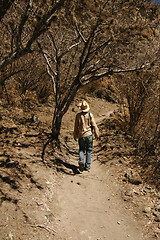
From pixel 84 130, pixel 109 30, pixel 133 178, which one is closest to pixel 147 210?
pixel 133 178

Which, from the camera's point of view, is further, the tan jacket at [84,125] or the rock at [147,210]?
the tan jacket at [84,125]

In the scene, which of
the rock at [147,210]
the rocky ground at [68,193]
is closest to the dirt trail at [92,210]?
the rocky ground at [68,193]

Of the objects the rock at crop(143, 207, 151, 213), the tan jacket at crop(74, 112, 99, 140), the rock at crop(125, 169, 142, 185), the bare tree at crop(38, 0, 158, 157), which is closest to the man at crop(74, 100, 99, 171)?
the tan jacket at crop(74, 112, 99, 140)

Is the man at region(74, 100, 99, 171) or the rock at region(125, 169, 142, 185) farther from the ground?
the man at region(74, 100, 99, 171)

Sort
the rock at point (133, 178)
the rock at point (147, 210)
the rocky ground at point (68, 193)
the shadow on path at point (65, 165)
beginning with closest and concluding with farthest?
1. the rocky ground at point (68, 193)
2. the rock at point (147, 210)
3. the rock at point (133, 178)
4. the shadow on path at point (65, 165)

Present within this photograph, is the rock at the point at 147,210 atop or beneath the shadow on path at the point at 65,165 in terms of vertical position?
beneath

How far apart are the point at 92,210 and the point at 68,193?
2.07ft

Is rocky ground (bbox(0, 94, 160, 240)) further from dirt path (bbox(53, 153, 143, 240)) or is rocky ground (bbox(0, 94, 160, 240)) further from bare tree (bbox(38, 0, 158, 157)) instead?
bare tree (bbox(38, 0, 158, 157))

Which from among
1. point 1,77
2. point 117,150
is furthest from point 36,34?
point 1,77

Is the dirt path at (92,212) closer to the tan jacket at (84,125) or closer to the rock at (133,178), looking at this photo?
the rock at (133,178)

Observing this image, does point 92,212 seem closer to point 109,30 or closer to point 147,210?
point 147,210

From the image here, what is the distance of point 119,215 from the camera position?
3.80m

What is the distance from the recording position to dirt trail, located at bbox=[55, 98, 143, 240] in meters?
3.28

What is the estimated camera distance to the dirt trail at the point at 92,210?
3281mm
